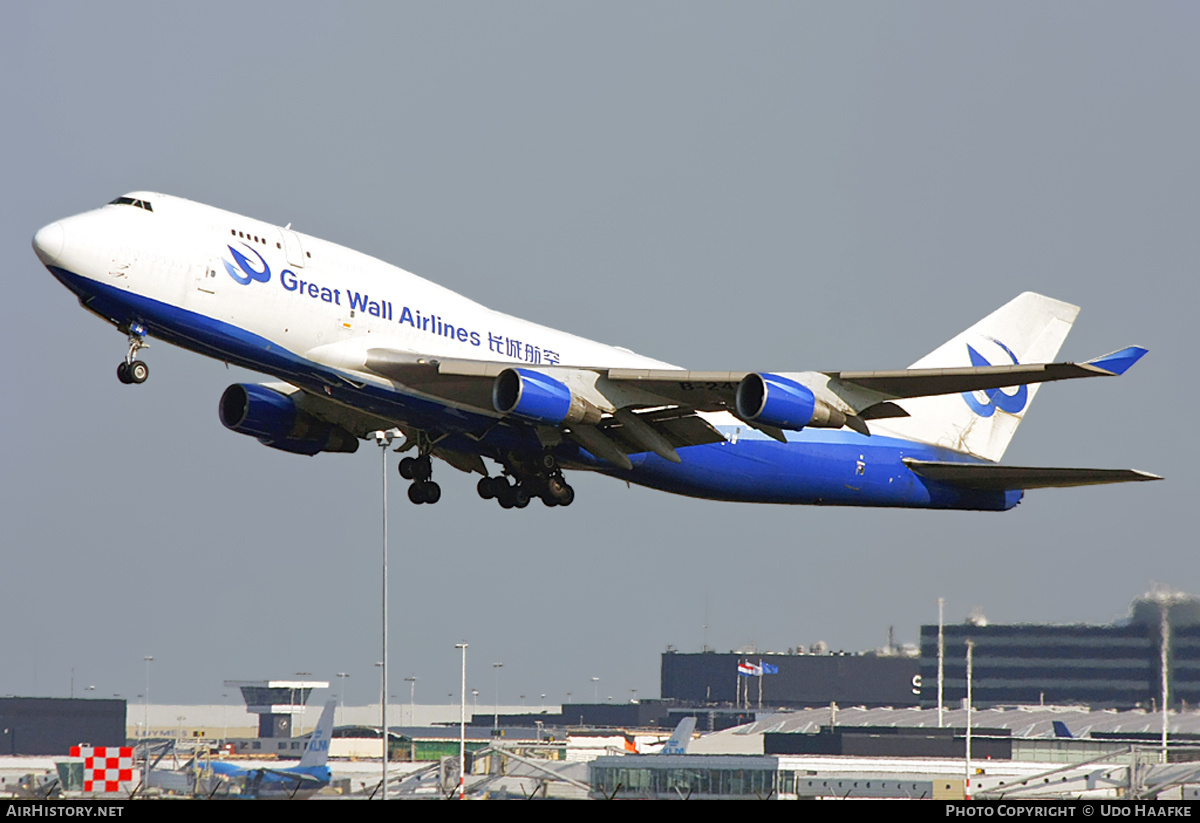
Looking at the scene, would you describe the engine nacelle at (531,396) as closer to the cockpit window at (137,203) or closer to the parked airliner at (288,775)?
the cockpit window at (137,203)

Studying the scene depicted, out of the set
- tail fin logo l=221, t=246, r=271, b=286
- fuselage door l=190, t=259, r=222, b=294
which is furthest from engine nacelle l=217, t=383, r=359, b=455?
fuselage door l=190, t=259, r=222, b=294

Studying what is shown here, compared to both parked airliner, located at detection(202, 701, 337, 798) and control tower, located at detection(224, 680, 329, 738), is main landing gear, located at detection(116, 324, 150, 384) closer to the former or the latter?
parked airliner, located at detection(202, 701, 337, 798)

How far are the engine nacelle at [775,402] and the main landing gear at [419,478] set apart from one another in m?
10.0

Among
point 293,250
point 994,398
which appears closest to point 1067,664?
point 994,398

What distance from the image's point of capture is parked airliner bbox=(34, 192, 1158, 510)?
→ 109 ft

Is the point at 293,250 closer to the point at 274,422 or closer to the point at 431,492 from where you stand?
the point at 274,422

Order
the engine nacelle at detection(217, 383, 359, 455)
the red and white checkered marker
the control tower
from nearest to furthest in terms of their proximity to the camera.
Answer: the red and white checkered marker, the engine nacelle at detection(217, 383, 359, 455), the control tower

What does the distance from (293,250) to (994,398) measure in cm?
2368

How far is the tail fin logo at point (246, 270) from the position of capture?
33656 mm

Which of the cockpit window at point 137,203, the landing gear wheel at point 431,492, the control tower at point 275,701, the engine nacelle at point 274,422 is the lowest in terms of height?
the control tower at point 275,701

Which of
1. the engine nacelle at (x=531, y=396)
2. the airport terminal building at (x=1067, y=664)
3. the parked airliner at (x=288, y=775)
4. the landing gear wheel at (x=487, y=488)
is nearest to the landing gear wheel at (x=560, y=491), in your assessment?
the landing gear wheel at (x=487, y=488)

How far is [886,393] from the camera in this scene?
120ft

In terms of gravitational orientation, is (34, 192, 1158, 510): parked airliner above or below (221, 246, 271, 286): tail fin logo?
below

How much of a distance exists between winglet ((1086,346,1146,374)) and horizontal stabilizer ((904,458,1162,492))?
683cm
